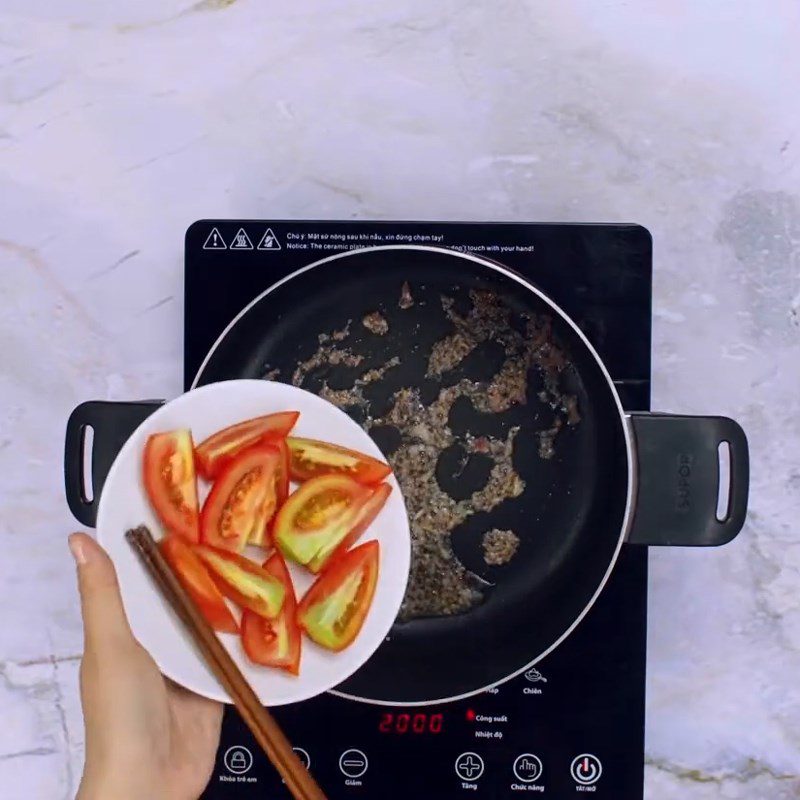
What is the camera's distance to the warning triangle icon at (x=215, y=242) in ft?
2.49

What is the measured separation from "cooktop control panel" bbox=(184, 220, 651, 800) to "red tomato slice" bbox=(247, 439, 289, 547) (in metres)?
0.14

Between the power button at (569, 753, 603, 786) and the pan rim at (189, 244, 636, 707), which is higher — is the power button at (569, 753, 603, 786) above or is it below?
below

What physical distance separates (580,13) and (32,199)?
20.1 inches

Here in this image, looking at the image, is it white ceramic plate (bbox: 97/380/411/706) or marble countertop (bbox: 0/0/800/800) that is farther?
marble countertop (bbox: 0/0/800/800)

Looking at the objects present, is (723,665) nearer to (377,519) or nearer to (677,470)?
(677,470)

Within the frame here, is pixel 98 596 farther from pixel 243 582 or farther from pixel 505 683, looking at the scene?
pixel 505 683

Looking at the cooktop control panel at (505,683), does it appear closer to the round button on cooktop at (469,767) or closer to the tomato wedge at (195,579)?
the round button on cooktop at (469,767)

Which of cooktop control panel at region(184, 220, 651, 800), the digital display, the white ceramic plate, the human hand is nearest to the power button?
cooktop control panel at region(184, 220, 651, 800)

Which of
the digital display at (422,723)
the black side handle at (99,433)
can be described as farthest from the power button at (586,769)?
the black side handle at (99,433)

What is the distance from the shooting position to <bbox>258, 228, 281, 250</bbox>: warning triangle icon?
758 millimetres

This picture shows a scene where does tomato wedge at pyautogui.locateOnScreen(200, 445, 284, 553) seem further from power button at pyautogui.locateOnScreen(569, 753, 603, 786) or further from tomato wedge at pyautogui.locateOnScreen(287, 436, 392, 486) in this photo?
power button at pyautogui.locateOnScreen(569, 753, 603, 786)

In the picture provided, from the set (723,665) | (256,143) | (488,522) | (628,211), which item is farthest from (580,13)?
(723,665)

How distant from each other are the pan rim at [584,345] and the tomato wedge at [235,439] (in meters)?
0.08

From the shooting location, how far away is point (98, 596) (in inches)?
23.9
